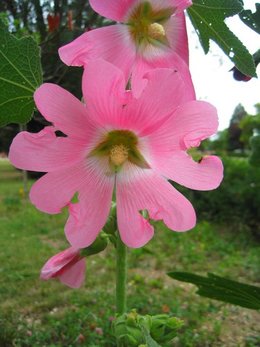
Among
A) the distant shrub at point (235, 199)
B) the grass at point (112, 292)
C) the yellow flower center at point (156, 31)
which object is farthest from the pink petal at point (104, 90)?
the distant shrub at point (235, 199)

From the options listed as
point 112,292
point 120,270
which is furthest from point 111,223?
point 112,292

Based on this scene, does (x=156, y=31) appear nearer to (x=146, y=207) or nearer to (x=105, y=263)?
(x=146, y=207)

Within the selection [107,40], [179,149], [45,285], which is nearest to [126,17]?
[107,40]

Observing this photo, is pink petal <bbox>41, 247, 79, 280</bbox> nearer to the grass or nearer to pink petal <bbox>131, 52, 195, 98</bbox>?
pink petal <bbox>131, 52, 195, 98</bbox>

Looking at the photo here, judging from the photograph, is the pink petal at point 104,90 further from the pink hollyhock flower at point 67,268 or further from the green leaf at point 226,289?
the green leaf at point 226,289

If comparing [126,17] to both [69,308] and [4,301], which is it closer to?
[69,308]
